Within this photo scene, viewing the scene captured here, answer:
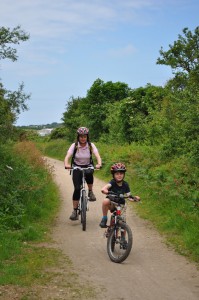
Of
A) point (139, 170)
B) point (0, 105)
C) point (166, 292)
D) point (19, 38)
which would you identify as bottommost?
point (166, 292)

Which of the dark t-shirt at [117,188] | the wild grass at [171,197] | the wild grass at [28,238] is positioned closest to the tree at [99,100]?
the wild grass at [171,197]

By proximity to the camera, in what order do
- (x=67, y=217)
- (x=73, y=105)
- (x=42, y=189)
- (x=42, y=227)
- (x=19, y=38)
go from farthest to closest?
(x=73, y=105) → (x=19, y=38) → (x=42, y=189) → (x=67, y=217) → (x=42, y=227)

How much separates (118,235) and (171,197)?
4.22 m

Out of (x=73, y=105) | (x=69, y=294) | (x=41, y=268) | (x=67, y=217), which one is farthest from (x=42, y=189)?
(x=73, y=105)

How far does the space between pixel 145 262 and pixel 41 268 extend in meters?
1.83

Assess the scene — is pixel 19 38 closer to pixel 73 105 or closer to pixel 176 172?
pixel 176 172

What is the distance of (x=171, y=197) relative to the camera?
11.5m

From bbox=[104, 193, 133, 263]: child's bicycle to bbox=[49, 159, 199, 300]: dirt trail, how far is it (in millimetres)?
157

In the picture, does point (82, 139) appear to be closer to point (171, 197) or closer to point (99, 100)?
point (171, 197)

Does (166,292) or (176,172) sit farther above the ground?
(176,172)

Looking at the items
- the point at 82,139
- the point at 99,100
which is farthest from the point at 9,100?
the point at 99,100

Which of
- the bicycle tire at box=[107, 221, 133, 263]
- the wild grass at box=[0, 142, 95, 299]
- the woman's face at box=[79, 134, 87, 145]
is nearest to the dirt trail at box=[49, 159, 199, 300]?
the bicycle tire at box=[107, 221, 133, 263]

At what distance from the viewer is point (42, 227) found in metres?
9.80

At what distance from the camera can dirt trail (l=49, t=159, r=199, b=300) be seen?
5.92m
